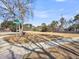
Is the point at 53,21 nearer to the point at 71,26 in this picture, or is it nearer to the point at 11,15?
the point at 71,26

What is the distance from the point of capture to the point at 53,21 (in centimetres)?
8050

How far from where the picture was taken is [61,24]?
80438 millimetres

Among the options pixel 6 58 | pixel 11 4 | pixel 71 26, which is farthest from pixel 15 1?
pixel 71 26

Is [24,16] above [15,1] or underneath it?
Result: underneath

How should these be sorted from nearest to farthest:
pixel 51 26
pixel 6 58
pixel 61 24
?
pixel 6 58
pixel 51 26
pixel 61 24

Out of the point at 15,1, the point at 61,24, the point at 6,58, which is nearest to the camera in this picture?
the point at 6,58

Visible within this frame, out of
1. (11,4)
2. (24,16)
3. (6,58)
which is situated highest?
(11,4)

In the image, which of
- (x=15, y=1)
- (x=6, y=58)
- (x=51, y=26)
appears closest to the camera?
(x=6, y=58)

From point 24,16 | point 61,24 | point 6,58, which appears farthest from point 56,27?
point 6,58

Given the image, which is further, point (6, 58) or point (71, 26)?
point (71, 26)

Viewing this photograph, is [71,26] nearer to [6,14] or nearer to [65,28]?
[65,28]

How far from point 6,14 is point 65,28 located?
Result: 57.9 meters

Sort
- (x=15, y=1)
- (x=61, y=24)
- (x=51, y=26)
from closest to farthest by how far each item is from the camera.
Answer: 1. (x=15, y=1)
2. (x=51, y=26)
3. (x=61, y=24)

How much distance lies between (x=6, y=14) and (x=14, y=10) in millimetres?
1372
